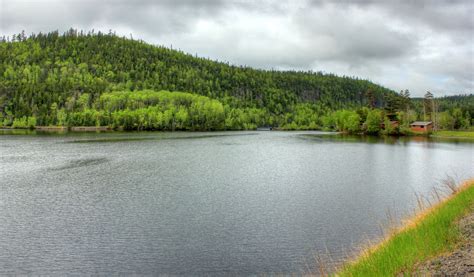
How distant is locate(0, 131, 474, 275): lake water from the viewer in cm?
1972

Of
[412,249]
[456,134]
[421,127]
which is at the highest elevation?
[421,127]

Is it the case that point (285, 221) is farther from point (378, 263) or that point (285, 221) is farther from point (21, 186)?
point (21, 186)

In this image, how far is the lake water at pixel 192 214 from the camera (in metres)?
19.7

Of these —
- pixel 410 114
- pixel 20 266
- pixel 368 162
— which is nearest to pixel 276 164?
pixel 368 162

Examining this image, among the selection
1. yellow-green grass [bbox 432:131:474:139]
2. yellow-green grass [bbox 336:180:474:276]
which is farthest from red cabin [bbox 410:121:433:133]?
yellow-green grass [bbox 336:180:474:276]

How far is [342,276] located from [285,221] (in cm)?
1297

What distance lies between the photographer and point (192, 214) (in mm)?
28734

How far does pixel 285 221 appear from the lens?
26.8 m

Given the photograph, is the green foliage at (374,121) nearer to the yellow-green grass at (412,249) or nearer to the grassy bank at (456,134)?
the grassy bank at (456,134)

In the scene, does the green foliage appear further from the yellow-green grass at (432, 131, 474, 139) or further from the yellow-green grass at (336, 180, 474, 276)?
the yellow-green grass at (336, 180, 474, 276)

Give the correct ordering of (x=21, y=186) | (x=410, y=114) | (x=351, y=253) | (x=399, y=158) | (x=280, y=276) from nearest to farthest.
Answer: (x=280, y=276) → (x=351, y=253) → (x=21, y=186) → (x=399, y=158) → (x=410, y=114)

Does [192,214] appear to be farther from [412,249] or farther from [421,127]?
[421,127]

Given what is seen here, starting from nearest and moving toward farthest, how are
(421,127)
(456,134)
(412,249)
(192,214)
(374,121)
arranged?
1. (412,249)
2. (192,214)
3. (456,134)
4. (421,127)
5. (374,121)

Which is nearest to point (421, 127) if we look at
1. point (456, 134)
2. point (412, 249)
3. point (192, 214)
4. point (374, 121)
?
point (456, 134)
